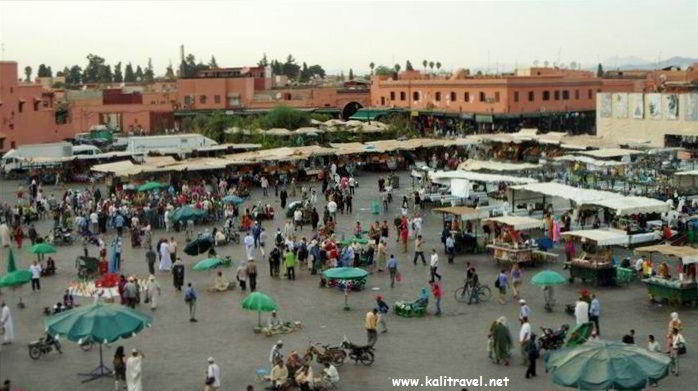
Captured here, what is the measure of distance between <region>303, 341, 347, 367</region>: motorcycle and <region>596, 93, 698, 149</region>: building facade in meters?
34.4

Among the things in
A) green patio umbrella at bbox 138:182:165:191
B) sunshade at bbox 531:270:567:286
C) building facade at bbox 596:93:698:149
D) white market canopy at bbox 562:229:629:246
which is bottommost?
sunshade at bbox 531:270:567:286

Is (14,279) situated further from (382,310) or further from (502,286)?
(502,286)

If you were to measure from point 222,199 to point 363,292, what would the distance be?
1340 cm

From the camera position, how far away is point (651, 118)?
48750 mm

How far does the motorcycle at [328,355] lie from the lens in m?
15.7

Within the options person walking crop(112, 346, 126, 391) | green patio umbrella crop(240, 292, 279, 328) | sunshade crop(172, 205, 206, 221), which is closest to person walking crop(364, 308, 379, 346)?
green patio umbrella crop(240, 292, 279, 328)

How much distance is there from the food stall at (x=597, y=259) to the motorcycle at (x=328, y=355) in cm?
803

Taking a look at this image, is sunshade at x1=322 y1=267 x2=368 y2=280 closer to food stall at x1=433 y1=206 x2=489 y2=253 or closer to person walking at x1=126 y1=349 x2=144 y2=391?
person walking at x1=126 y1=349 x2=144 y2=391

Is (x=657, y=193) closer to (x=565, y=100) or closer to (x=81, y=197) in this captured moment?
(x=81, y=197)

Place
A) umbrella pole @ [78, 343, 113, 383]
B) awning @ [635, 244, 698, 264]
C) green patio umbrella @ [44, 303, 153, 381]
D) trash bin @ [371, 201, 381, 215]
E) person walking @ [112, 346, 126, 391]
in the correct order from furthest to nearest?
trash bin @ [371, 201, 381, 215] → awning @ [635, 244, 698, 264] → umbrella pole @ [78, 343, 113, 383] → person walking @ [112, 346, 126, 391] → green patio umbrella @ [44, 303, 153, 381]

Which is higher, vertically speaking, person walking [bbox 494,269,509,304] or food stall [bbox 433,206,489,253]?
food stall [bbox 433,206,489,253]

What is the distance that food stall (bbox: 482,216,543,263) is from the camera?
2412 centimetres

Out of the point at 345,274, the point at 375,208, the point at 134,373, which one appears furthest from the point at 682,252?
the point at 375,208

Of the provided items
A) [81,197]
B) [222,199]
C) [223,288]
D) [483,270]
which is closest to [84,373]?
[223,288]
